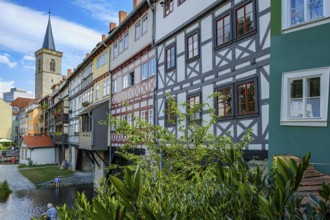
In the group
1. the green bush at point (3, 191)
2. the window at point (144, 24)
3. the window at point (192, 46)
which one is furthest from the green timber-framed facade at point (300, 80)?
the green bush at point (3, 191)

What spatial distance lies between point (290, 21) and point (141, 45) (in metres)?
11.3

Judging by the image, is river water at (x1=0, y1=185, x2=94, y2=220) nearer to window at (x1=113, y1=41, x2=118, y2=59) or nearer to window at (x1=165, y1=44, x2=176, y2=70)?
window at (x1=165, y1=44, x2=176, y2=70)

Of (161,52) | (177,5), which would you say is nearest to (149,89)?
(161,52)

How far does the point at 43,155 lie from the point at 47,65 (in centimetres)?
4015

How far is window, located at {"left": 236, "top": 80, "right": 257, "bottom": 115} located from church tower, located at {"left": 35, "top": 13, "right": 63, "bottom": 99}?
76.2 metres

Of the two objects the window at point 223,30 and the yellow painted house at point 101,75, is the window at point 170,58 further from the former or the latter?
the yellow painted house at point 101,75

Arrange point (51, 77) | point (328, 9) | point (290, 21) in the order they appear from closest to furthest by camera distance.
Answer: point (328, 9), point (290, 21), point (51, 77)

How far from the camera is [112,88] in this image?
23.6 m

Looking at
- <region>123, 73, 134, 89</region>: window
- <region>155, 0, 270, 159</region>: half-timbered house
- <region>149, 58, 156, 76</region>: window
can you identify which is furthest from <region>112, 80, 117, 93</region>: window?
<region>155, 0, 270, 159</region>: half-timbered house

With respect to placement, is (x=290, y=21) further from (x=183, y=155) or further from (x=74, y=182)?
(x=74, y=182)

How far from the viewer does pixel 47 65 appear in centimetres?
7906

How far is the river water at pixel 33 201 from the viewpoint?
1850 centimetres

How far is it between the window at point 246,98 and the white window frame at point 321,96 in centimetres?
148

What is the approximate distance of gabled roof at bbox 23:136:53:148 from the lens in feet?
148
